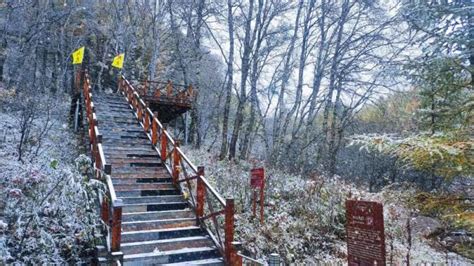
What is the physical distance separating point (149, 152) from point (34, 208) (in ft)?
15.8

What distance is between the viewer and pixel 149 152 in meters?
10.5

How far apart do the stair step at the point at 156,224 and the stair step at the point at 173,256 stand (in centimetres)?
79

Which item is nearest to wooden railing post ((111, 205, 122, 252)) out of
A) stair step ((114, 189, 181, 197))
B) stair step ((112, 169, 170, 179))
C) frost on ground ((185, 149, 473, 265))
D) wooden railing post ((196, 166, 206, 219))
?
wooden railing post ((196, 166, 206, 219))

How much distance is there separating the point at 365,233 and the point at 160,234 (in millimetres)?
4061

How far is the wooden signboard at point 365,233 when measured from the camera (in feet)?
14.3

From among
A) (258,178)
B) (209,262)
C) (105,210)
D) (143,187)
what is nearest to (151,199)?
(143,187)

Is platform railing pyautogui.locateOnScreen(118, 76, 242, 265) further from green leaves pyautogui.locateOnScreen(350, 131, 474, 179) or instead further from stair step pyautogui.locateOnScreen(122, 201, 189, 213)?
green leaves pyautogui.locateOnScreen(350, 131, 474, 179)

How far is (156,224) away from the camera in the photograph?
7.35 meters

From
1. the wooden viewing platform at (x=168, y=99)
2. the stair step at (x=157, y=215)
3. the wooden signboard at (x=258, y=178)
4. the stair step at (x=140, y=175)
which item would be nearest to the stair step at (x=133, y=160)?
the stair step at (x=140, y=175)

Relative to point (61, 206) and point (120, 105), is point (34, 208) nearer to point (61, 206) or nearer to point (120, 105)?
point (61, 206)

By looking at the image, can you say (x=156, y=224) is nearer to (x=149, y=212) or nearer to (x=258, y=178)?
(x=149, y=212)

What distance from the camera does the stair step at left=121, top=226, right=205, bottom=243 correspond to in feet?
22.3

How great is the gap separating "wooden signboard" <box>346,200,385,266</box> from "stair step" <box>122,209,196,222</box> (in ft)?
13.5

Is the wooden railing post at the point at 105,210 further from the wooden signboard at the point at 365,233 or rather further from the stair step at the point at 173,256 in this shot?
the wooden signboard at the point at 365,233
